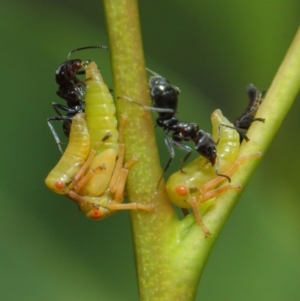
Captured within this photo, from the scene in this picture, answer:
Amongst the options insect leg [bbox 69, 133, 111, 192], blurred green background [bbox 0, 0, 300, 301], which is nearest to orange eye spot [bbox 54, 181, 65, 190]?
insect leg [bbox 69, 133, 111, 192]

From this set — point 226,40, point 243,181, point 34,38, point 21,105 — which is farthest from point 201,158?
point 226,40

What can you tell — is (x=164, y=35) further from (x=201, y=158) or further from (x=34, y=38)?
(x=201, y=158)

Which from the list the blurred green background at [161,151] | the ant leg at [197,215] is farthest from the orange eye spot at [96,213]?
the blurred green background at [161,151]

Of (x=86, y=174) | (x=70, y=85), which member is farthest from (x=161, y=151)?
(x=86, y=174)

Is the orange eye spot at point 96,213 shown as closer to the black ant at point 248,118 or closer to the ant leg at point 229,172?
the ant leg at point 229,172

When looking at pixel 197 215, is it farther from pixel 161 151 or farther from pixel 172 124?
pixel 161 151

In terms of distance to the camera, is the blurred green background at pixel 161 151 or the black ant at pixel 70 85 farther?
the blurred green background at pixel 161 151
